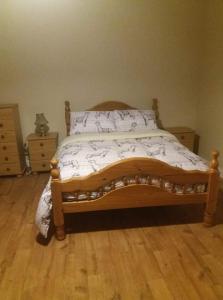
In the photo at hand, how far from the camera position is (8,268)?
192cm

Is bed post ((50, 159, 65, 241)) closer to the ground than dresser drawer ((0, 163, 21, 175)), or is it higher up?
higher up

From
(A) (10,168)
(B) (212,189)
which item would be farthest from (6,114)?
(B) (212,189)

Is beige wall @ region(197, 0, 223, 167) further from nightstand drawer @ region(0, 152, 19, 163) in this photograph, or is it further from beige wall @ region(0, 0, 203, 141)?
nightstand drawer @ region(0, 152, 19, 163)

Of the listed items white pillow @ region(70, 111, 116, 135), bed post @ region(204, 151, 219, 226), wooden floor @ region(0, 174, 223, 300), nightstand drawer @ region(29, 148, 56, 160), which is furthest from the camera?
nightstand drawer @ region(29, 148, 56, 160)

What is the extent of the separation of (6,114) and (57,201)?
1.70 meters

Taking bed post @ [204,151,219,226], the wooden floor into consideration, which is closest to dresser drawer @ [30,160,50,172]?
the wooden floor

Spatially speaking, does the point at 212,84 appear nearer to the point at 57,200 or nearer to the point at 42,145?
the point at 42,145

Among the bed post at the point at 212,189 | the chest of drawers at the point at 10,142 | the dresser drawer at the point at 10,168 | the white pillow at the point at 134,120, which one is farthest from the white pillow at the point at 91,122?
the bed post at the point at 212,189

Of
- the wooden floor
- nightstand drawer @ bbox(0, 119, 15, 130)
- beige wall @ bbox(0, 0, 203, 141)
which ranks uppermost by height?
beige wall @ bbox(0, 0, 203, 141)

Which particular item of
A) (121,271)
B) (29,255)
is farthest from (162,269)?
(29,255)

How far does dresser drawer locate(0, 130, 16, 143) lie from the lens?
132 inches

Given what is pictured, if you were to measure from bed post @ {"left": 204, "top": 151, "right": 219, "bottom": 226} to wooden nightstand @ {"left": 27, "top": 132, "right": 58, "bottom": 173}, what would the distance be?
2.03 meters

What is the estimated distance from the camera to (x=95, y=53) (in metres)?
3.54

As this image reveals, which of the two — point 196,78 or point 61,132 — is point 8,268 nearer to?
point 61,132
